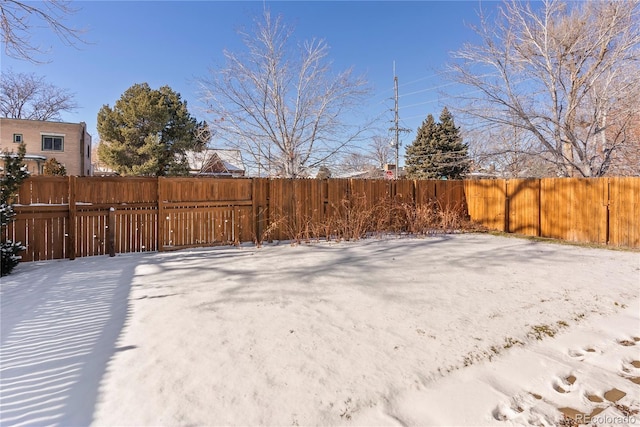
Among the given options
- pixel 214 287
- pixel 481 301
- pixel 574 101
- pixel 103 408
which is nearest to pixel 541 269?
pixel 481 301

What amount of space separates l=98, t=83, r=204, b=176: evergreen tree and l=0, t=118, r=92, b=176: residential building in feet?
16.7

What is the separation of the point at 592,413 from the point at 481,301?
1.81 m

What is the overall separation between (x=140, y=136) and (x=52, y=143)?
26.8 feet

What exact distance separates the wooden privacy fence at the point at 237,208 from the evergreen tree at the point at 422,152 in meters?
13.8

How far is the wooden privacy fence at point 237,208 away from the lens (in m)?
5.99

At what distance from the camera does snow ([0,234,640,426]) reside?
6.55ft

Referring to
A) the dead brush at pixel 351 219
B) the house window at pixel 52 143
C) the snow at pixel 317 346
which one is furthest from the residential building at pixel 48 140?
the snow at pixel 317 346

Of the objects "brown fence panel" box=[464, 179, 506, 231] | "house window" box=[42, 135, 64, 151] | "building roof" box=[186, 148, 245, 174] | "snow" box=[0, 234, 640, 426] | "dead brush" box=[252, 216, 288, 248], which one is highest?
"house window" box=[42, 135, 64, 151]

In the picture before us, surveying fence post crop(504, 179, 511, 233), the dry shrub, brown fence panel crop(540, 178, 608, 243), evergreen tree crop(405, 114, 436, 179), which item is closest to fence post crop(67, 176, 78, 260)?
the dry shrub

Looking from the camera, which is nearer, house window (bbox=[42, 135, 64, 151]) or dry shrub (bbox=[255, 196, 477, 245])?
dry shrub (bbox=[255, 196, 477, 245])

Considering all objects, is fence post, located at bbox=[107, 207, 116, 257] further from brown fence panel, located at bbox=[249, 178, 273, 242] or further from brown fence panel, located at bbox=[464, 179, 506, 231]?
brown fence panel, located at bbox=[464, 179, 506, 231]

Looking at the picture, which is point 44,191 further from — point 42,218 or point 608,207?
point 608,207

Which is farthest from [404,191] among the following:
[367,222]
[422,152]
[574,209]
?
[422,152]

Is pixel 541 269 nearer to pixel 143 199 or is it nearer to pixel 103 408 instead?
pixel 103 408
